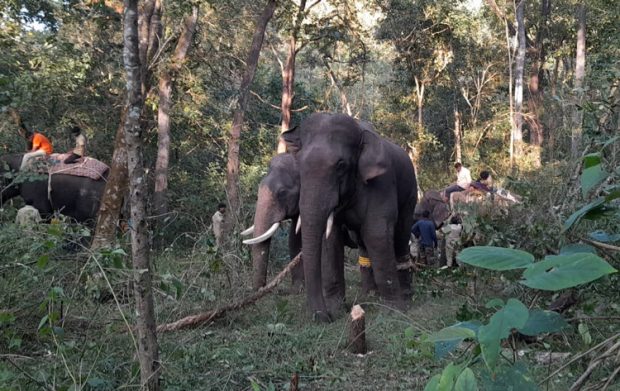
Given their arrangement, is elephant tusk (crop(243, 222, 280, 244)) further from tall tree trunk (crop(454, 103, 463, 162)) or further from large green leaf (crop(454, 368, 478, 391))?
tall tree trunk (crop(454, 103, 463, 162))

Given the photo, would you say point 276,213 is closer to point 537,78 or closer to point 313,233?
point 313,233

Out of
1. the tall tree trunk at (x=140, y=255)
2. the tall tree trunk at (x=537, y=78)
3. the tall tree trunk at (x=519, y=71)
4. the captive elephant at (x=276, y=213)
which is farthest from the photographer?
the tall tree trunk at (x=537, y=78)

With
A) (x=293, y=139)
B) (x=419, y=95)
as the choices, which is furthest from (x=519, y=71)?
(x=293, y=139)

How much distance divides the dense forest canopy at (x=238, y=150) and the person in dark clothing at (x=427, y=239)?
2.18m

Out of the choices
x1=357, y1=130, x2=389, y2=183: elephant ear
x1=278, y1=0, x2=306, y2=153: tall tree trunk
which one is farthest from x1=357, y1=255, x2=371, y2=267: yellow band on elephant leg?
x1=278, y1=0, x2=306, y2=153: tall tree trunk

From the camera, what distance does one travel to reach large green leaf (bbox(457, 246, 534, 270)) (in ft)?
4.29

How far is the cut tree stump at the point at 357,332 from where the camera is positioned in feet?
16.7

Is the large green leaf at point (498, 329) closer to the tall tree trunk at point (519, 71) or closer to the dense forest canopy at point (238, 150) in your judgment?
the dense forest canopy at point (238, 150)

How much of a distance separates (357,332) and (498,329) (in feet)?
13.0

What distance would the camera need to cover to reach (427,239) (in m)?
11.6

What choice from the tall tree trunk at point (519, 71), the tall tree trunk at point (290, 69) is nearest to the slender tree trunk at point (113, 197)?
the tall tree trunk at point (290, 69)

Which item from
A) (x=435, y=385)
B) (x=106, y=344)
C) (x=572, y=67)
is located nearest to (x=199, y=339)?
(x=106, y=344)

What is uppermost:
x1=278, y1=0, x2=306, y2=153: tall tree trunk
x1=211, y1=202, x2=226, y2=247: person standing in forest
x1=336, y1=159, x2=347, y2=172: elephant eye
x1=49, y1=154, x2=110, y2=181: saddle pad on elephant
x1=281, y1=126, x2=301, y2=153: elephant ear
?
x1=278, y1=0, x2=306, y2=153: tall tree trunk

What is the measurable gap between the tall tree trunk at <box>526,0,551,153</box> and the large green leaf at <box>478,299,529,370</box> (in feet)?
76.7
